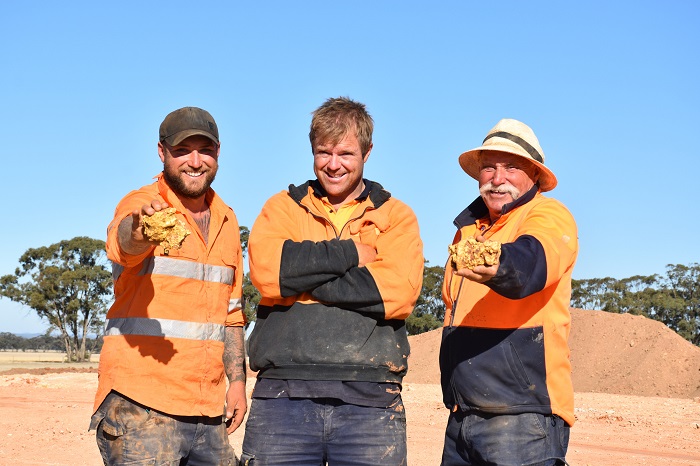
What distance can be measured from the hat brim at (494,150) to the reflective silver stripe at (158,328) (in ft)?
5.82

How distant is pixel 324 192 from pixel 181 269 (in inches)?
34.8

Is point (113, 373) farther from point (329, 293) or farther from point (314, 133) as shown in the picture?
point (314, 133)

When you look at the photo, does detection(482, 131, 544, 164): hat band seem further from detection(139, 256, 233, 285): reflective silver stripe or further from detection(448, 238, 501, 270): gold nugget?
detection(139, 256, 233, 285): reflective silver stripe

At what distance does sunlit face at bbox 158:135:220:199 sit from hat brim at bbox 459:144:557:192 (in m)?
1.47

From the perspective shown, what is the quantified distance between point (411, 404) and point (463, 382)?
11.9 meters

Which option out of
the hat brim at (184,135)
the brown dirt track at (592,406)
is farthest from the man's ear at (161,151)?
the brown dirt track at (592,406)

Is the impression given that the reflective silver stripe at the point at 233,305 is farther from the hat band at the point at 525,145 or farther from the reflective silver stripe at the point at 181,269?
the hat band at the point at 525,145

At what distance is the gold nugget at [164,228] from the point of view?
346 centimetres

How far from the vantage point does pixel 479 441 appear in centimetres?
374

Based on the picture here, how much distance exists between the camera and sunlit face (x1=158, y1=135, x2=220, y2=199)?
4.25m

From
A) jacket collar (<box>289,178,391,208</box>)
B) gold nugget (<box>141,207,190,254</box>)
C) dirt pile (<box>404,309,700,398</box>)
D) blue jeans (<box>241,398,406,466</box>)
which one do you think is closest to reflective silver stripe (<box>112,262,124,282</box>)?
gold nugget (<box>141,207,190,254</box>)

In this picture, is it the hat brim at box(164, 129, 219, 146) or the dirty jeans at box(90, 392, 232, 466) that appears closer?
the dirty jeans at box(90, 392, 232, 466)

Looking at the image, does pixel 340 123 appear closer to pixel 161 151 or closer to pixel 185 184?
pixel 185 184

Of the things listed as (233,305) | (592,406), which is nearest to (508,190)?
(233,305)
